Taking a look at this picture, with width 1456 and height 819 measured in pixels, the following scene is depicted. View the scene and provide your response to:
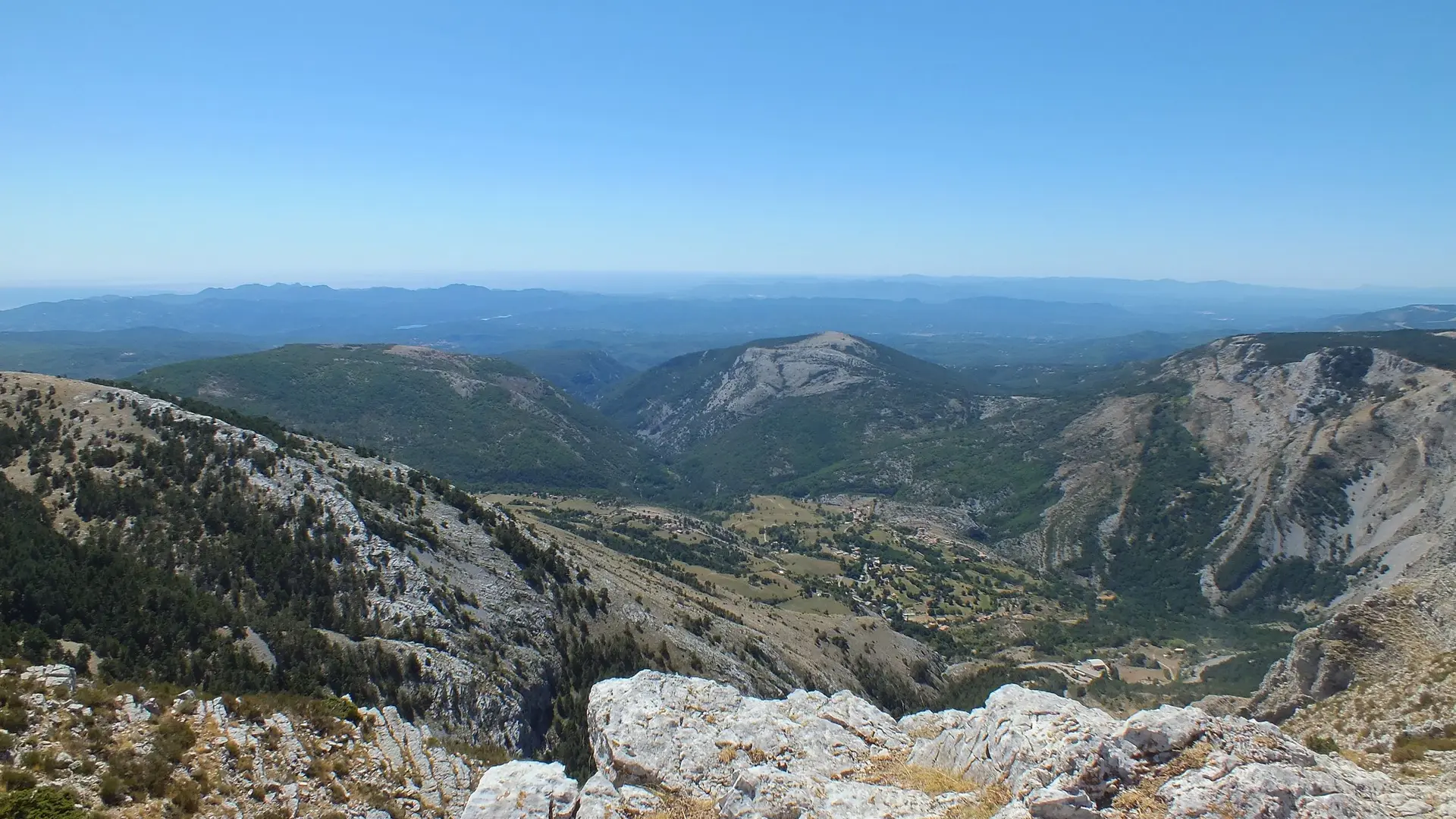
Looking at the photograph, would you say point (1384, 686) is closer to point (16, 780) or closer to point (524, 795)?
point (524, 795)

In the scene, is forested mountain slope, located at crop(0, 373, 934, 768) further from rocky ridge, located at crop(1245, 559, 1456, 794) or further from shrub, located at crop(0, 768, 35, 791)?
rocky ridge, located at crop(1245, 559, 1456, 794)

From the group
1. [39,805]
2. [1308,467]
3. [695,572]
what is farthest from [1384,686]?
[1308,467]

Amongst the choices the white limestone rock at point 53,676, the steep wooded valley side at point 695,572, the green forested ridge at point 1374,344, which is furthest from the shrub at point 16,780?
the green forested ridge at point 1374,344

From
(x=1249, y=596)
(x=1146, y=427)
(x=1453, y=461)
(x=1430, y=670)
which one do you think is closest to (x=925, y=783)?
(x=1430, y=670)

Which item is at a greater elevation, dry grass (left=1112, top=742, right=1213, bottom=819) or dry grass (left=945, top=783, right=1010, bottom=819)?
dry grass (left=1112, top=742, right=1213, bottom=819)

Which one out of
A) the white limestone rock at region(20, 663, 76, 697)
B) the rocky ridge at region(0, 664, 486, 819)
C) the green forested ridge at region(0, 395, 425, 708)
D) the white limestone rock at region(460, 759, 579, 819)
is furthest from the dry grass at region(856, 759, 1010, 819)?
the green forested ridge at region(0, 395, 425, 708)

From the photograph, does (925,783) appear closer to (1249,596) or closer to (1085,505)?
(1249,596)
